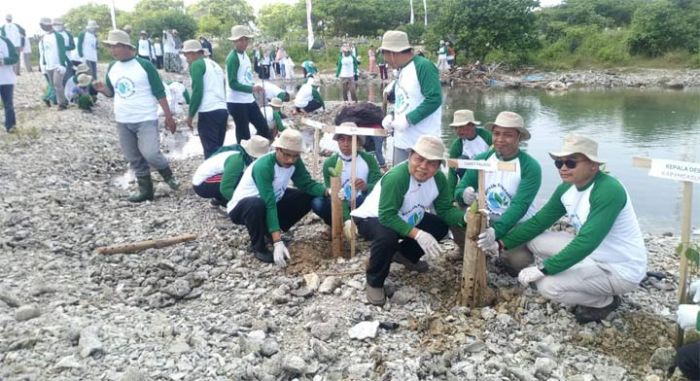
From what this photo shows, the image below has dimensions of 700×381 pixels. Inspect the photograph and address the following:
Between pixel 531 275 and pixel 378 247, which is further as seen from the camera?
pixel 378 247

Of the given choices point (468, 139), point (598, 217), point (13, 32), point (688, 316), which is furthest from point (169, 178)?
point (13, 32)

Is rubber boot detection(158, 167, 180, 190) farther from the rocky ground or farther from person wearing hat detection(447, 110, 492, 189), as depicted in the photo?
person wearing hat detection(447, 110, 492, 189)

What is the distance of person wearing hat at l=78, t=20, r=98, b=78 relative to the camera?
13.8 m

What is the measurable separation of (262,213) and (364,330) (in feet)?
5.54

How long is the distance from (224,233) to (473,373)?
11.3 ft

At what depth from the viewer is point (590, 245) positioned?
3.62 metres

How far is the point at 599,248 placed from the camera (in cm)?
385

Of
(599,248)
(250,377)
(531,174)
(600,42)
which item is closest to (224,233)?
(250,377)

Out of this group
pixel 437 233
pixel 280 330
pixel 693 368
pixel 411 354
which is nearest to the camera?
pixel 693 368

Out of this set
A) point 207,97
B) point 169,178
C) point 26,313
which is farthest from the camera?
point 169,178

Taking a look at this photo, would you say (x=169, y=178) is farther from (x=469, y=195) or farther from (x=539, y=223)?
(x=539, y=223)

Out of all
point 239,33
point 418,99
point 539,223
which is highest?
point 239,33

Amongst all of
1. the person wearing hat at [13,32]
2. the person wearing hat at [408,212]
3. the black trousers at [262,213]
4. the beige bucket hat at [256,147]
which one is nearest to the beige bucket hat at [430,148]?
the person wearing hat at [408,212]

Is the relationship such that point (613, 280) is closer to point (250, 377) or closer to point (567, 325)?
point (567, 325)
